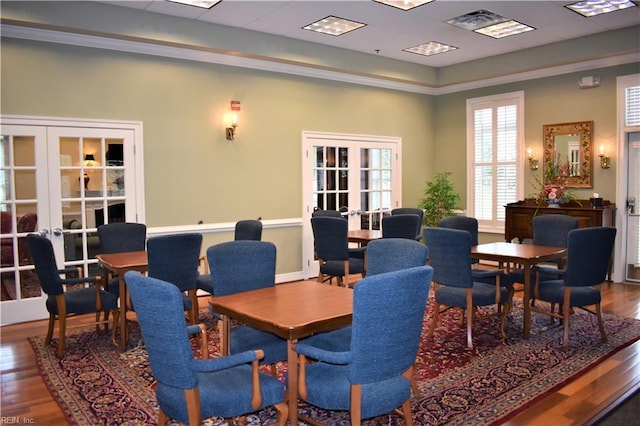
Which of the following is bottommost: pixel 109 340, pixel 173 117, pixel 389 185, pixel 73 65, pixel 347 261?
pixel 109 340

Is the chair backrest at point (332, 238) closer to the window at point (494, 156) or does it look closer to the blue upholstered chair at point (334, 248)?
the blue upholstered chair at point (334, 248)

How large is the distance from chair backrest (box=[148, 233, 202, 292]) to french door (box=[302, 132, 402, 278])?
3.34 meters

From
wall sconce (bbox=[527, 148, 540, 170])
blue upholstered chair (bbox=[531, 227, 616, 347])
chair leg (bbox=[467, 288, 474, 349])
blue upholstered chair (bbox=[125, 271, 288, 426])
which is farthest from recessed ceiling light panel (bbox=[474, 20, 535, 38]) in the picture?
blue upholstered chair (bbox=[125, 271, 288, 426])

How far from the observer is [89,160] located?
579 centimetres

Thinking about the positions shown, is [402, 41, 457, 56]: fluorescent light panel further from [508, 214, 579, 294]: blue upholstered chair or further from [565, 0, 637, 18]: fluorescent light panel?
[508, 214, 579, 294]: blue upholstered chair

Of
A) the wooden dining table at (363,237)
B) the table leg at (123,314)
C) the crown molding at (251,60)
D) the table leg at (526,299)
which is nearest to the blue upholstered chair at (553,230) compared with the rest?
the table leg at (526,299)

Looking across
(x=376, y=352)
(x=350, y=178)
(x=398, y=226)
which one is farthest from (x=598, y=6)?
(x=376, y=352)

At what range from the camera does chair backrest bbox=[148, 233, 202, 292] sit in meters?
4.09

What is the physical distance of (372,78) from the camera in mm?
8328

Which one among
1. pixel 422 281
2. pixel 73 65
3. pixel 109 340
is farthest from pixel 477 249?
pixel 73 65

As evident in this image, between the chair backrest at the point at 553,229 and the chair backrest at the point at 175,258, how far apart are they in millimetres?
3678

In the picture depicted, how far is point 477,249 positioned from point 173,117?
3.90 m

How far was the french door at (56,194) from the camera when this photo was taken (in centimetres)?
539

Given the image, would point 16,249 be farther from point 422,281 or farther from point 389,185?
point 389,185
